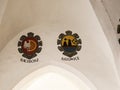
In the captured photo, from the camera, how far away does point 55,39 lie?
6.71 m

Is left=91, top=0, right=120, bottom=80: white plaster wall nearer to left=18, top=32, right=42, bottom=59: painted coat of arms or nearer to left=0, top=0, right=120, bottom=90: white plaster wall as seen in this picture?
left=0, top=0, right=120, bottom=90: white plaster wall

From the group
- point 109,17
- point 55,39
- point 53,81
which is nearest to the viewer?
point 109,17

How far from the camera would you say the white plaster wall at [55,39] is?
648 cm

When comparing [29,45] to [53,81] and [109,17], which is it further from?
[109,17]

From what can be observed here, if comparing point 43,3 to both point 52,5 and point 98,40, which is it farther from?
point 98,40

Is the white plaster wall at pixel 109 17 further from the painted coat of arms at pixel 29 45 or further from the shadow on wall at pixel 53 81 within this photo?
the painted coat of arms at pixel 29 45

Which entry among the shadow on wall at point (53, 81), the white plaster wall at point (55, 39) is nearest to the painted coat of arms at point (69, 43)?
the white plaster wall at point (55, 39)

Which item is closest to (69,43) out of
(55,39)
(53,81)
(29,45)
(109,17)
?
(55,39)

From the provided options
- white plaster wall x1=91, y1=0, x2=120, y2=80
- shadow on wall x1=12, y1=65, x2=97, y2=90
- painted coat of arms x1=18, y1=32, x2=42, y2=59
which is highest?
white plaster wall x1=91, y1=0, x2=120, y2=80

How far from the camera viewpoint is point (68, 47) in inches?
264

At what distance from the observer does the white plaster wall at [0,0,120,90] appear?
21.2 feet

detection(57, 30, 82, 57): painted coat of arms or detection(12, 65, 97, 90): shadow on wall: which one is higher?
detection(57, 30, 82, 57): painted coat of arms

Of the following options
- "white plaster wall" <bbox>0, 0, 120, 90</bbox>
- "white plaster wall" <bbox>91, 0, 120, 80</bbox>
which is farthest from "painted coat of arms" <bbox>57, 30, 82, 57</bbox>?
"white plaster wall" <bbox>91, 0, 120, 80</bbox>

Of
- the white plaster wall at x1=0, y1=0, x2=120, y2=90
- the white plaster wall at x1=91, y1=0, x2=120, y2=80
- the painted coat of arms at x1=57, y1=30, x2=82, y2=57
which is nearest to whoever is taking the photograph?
the white plaster wall at x1=91, y1=0, x2=120, y2=80
